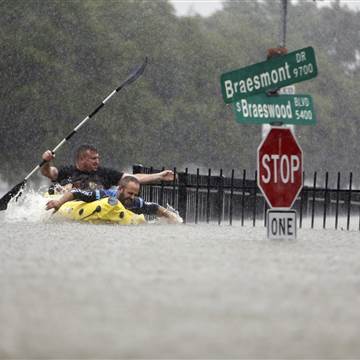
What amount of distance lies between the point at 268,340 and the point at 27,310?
178 cm

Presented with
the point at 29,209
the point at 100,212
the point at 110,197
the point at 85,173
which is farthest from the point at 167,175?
the point at 29,209

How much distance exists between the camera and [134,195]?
21.5 m

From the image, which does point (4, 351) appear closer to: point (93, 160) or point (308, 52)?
point (308, 52)

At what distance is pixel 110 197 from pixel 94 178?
39.2 inches

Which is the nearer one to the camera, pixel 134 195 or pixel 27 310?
pixel 27 310

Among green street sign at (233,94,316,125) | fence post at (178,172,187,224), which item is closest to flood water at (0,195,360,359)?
green street sign at (233,94,316,125)

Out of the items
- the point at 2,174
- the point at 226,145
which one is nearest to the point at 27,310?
the point at 2,174

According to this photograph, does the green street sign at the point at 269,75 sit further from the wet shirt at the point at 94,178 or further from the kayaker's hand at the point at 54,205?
the wet shirt at the point at 94,178

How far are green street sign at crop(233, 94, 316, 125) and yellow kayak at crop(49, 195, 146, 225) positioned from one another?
5109 millimetres

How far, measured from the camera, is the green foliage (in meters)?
56.0

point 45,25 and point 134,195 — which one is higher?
point 45,25

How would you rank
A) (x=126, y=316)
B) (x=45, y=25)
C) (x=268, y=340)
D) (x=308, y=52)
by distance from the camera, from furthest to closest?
1. (x=45, y=25)
2. (x=308, y=52)
3. (x=126, y=316)
4. (x=268, y=340)

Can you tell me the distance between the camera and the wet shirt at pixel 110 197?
69.1ft

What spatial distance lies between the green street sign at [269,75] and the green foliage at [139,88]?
3930 cm
